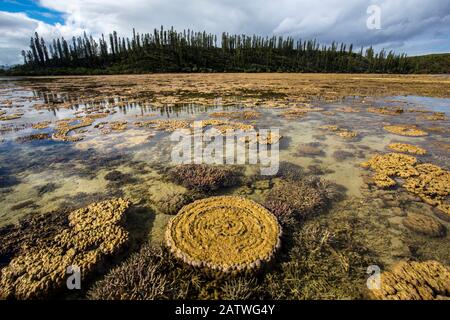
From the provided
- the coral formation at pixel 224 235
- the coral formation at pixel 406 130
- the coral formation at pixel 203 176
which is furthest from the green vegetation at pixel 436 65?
the coral formation at pixel 224 235

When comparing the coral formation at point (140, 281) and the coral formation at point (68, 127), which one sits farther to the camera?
the coral formation at point (68, 127)

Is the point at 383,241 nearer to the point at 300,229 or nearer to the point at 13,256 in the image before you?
the point at 300,229

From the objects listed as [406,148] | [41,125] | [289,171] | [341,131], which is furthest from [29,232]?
[341,131]

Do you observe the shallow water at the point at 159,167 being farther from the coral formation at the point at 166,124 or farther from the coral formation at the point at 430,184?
the coral formation at the point at 166,124

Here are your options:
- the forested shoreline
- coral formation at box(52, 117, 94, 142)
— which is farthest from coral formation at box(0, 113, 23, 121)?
the forested shoreline

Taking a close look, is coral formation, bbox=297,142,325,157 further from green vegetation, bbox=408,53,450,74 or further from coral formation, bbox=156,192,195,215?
green vegetation, bbox=408,53,450,74

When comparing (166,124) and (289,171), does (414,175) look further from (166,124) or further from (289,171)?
(166,124)
